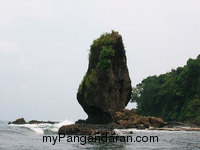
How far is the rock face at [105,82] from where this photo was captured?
6050 centimetres

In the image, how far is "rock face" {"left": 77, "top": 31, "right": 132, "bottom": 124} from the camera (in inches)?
2382

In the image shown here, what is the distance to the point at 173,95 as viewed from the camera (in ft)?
292

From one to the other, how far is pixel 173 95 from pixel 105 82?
112 feet

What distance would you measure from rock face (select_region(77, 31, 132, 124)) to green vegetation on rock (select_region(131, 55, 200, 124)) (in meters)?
22.2

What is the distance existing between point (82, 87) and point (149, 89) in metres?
39.3

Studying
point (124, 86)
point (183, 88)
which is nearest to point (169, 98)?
point (183, 88)

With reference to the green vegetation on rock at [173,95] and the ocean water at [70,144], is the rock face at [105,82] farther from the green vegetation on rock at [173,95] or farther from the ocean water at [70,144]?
the ocean water at [70,144]

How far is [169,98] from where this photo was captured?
9256cm

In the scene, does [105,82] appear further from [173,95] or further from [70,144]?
[70,144]

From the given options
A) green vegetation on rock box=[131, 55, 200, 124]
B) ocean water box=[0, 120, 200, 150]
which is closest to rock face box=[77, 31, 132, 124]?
green vegetation on rock box=[131, 55, 200, 124]

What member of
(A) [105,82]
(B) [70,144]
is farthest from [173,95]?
(B) [70,144]

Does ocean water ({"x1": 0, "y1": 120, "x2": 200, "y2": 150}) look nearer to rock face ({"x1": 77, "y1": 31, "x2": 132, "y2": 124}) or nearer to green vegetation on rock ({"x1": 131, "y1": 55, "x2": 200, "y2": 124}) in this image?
rock face ({"x1": 77, "y1": 31, "x2": 132, "y2": 124})

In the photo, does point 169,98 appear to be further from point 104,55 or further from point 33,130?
point 33,130

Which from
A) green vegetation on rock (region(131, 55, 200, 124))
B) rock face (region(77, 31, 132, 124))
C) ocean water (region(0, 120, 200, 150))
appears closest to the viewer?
ocean water (region(0, 120, 200, 150))
